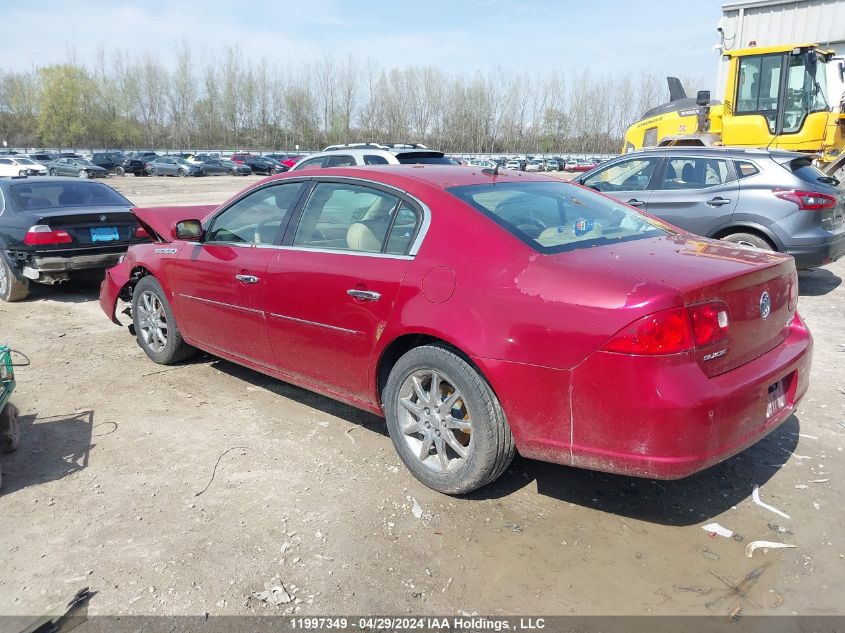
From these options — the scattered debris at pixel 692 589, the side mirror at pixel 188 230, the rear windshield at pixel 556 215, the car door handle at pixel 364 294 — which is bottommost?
the scattered debris at pixel 692 589

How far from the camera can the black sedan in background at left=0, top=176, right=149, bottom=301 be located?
730cm

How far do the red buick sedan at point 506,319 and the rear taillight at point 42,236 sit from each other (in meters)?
3.91

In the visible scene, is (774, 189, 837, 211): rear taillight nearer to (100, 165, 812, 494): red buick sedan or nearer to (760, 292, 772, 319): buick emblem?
(100, 165, 812, 494): red buick sedan

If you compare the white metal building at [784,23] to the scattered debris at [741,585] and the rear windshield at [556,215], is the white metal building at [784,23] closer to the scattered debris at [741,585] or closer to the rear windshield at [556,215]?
the rear windshield at [556,215]

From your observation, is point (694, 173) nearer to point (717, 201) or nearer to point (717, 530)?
point (717, 201)

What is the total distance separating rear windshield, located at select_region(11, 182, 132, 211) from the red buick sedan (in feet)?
15.2

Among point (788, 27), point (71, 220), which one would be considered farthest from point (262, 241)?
point (788, 27)

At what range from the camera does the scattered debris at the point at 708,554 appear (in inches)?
111

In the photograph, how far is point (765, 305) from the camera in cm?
303

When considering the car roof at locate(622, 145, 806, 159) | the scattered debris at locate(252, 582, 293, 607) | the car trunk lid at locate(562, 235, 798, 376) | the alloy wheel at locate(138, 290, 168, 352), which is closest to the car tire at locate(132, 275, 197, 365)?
the alloy wheel at locate(138, 290, 168, 352)

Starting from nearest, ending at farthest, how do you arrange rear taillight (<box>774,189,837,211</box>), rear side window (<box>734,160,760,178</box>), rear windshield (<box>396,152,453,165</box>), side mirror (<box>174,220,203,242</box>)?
1. side mirror (<box>174,220,203,242</box>)
2. rear taillight (<box>774,189,837,211</box>)
3. rear side window (<box>734,160,760,178</box>)
4. rear windshield (<box>396,152,453,165</box>)

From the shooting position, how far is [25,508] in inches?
128

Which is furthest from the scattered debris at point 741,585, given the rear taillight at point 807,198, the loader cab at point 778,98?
the loader cab at point 778,98

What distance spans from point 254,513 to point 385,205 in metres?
1.75
